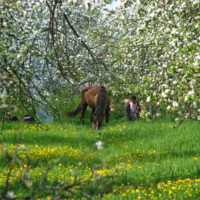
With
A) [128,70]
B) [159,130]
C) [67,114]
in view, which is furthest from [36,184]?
[128,70]

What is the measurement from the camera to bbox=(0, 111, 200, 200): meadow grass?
17.4ft

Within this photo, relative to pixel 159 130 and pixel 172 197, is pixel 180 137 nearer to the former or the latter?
pixel 159 130

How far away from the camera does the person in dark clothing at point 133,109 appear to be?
15331 millimetres

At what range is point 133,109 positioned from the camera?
1546 centimetres

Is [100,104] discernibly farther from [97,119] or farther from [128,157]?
[128,157]

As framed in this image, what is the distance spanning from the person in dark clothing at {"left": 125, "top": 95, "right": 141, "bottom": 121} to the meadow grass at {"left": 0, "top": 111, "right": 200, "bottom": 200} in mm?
861

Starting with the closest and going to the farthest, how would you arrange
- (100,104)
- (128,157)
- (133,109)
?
(128,157) → (100,104) → (133,109)

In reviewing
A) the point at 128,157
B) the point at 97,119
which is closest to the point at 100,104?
the point at 97,119

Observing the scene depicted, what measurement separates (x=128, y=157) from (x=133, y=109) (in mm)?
7274

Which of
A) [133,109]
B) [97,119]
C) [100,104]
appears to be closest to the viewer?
[100,104]

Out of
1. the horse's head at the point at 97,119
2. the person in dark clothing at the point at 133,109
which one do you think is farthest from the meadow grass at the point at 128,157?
the person in dark clothing at the point at 133,109

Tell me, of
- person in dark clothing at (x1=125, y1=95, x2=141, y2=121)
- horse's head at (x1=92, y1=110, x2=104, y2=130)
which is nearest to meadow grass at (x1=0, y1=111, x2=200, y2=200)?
horse's head at (x1=92, y1=110, x2=104, y2=130)

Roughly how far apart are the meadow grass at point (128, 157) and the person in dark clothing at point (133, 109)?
2.83ft

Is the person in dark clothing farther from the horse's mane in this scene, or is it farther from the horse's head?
the horse's head
